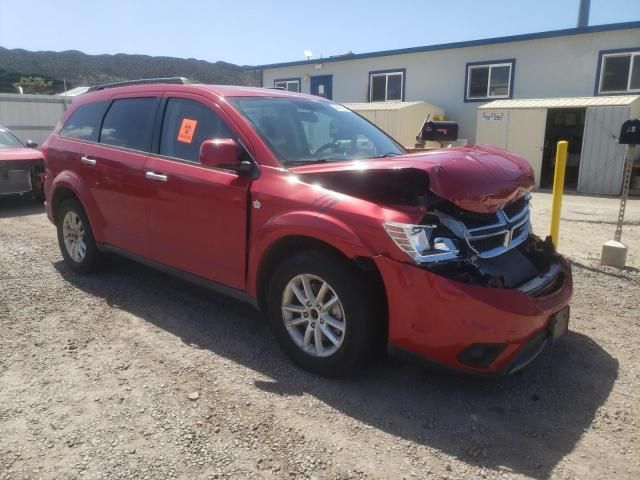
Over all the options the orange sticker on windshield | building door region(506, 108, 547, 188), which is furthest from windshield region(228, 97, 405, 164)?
building door region(506, 108, 547, 188)

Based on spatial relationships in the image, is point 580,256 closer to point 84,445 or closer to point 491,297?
point 491,297

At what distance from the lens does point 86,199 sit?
4910 millimetres

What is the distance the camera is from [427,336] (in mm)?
2818

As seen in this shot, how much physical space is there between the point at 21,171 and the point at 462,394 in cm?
865

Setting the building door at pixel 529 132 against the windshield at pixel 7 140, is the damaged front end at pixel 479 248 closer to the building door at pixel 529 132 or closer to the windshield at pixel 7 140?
the windshield at pixel 7 140

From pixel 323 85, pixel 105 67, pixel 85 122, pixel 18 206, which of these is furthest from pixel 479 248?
pixel 105 67

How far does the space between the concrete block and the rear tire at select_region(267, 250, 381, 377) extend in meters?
3.84

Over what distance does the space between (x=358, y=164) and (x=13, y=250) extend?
502 centimetres

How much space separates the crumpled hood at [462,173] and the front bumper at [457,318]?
48 cm

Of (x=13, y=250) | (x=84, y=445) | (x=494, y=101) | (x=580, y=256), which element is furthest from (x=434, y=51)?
(x=84, y=445)

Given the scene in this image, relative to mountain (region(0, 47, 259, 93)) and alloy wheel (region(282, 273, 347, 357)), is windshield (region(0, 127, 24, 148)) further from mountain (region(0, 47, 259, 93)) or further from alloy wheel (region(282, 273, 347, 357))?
mountain (region(0, 47, 259, 93))

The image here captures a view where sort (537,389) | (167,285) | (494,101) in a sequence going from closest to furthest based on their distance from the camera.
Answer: (537,389)
(167,285)
(494,101)

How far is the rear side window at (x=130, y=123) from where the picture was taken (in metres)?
4.37

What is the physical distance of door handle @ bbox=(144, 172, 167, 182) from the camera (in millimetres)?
4035
